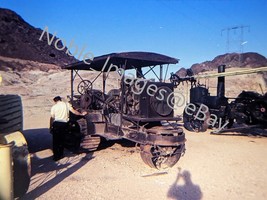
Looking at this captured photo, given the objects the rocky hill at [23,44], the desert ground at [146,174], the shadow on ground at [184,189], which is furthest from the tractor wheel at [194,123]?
the rocky hill at [23,44]

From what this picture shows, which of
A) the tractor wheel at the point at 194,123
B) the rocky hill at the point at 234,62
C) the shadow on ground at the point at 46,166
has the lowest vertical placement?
the shadow on ground at the point at 46,166

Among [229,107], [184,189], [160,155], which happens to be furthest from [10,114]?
[229,107]

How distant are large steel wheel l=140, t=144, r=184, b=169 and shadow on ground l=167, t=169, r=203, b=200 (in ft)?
2.02

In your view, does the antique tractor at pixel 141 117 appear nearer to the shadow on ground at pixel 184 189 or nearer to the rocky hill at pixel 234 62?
the shadow on ground at pixel 184 189

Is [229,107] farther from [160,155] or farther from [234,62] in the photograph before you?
[234,62]

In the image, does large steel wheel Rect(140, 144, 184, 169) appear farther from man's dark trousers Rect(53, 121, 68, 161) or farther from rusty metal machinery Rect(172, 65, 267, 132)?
rusty metal machinery Rect(172, 65, 267, 132)

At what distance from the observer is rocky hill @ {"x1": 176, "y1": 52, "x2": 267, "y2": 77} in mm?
44237

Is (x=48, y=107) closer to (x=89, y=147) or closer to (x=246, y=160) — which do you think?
(x=89, y=147)

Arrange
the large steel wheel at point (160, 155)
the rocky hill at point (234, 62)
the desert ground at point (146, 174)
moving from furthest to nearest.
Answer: the rocky hill at point (234, 62) → the large steel wheel at point (160, 155) → the desert ground at point (146, 174)

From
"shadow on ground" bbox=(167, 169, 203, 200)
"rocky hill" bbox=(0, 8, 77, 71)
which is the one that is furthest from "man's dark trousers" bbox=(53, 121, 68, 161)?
"rocky hill" bbox=(0, 8, 77, 71)

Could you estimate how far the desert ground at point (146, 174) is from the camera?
4738mm

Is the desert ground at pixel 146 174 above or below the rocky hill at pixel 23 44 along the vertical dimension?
below

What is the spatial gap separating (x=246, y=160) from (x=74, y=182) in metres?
4.60

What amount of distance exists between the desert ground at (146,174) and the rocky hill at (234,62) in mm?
35266
